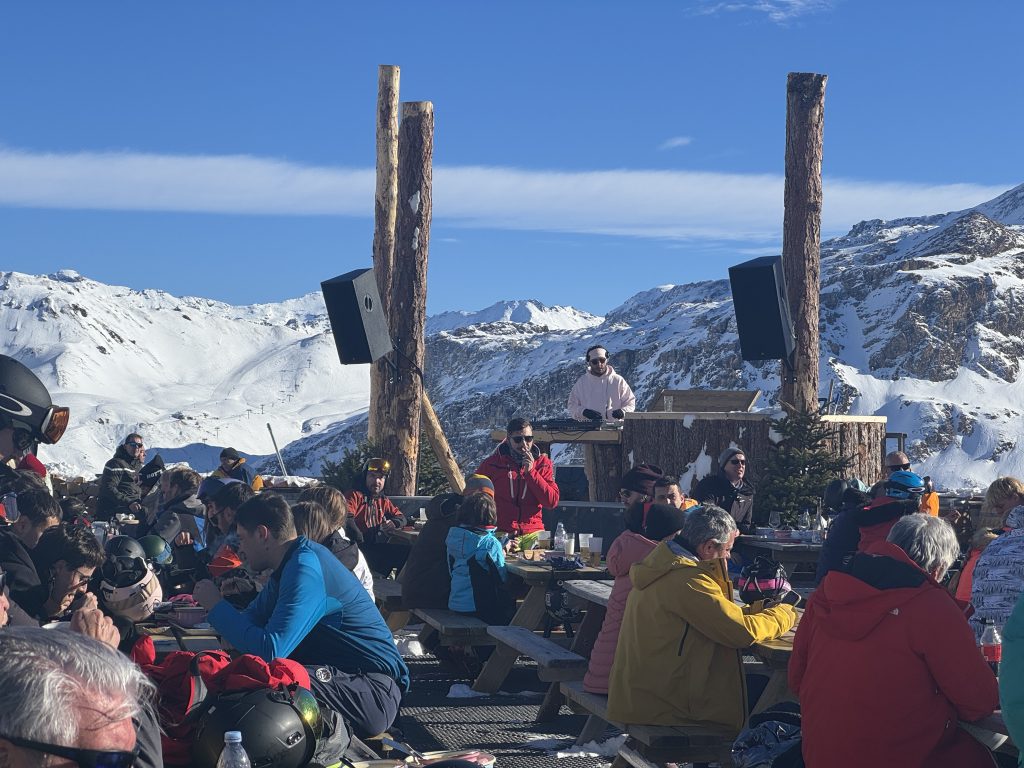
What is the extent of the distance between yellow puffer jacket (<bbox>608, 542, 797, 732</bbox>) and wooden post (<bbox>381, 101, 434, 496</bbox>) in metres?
8.47

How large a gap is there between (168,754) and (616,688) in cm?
217

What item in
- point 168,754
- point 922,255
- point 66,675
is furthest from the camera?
point 922,255

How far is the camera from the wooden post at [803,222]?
1277 centimetres

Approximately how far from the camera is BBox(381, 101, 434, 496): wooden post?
44.5ft

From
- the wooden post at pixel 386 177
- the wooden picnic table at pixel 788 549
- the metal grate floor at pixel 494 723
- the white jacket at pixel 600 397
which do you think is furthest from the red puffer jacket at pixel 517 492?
the wooden post at pixel 386 177

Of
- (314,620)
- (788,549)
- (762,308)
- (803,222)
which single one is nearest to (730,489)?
(788,549)

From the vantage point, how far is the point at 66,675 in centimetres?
230

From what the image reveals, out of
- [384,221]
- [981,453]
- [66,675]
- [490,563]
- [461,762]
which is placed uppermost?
[384,221]


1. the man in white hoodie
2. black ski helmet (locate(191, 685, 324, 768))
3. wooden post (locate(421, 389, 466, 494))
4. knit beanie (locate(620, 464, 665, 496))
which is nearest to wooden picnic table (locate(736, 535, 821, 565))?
knit beanie (locate(620, 464, 665, 496))

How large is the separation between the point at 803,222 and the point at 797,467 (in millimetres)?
2575

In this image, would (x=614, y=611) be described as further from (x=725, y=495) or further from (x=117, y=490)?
(x=117, y=490)

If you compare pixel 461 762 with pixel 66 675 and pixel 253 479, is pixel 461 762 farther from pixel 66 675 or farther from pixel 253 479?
pixel 253 479

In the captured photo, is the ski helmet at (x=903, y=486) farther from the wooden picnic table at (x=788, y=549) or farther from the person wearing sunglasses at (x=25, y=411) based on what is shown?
the person wearing sunglasses at (x=25, y=411)

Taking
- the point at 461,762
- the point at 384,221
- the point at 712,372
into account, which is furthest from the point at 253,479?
the point at 712,372
